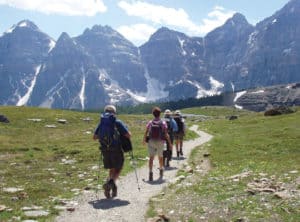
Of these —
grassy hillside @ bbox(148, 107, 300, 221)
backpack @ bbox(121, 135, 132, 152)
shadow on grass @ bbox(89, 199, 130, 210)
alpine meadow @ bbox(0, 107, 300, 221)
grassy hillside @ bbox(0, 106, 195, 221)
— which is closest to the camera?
grassy hillside @ bbox(148, 107, 300, 221)

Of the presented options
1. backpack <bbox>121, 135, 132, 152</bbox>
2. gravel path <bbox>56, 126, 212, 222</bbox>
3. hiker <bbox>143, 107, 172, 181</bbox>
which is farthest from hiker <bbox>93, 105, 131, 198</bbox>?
hiker <bbox>143, 107, 172, 181</bbox>

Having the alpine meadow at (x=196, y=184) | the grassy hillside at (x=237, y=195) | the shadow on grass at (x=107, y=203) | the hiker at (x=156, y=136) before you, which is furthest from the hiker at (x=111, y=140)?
the hiker at (x=156, y=136)

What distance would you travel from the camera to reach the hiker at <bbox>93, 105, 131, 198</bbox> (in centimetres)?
1961

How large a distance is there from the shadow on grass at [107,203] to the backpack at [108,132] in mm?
2197

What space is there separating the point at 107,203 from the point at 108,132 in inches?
114

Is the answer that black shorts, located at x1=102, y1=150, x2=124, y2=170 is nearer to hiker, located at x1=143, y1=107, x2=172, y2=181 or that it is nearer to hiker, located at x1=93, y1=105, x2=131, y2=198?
hiker, located at x1=93, y1=105, x2=131, y2=198

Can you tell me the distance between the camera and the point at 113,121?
19672mm

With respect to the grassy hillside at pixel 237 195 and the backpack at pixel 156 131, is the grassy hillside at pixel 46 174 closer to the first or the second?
the backpack at pixel 156 131

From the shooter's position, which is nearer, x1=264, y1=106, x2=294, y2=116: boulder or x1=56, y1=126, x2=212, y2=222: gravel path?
x1=56, y1=126, x2=212, y2=222: gravel path

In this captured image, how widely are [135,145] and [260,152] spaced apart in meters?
14.3

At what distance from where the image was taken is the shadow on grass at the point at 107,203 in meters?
18.1

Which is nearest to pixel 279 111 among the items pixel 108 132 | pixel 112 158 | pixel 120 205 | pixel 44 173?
pixel 44 173

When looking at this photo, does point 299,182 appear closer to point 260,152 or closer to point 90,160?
point 260,152

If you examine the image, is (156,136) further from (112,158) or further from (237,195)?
(237,195)
